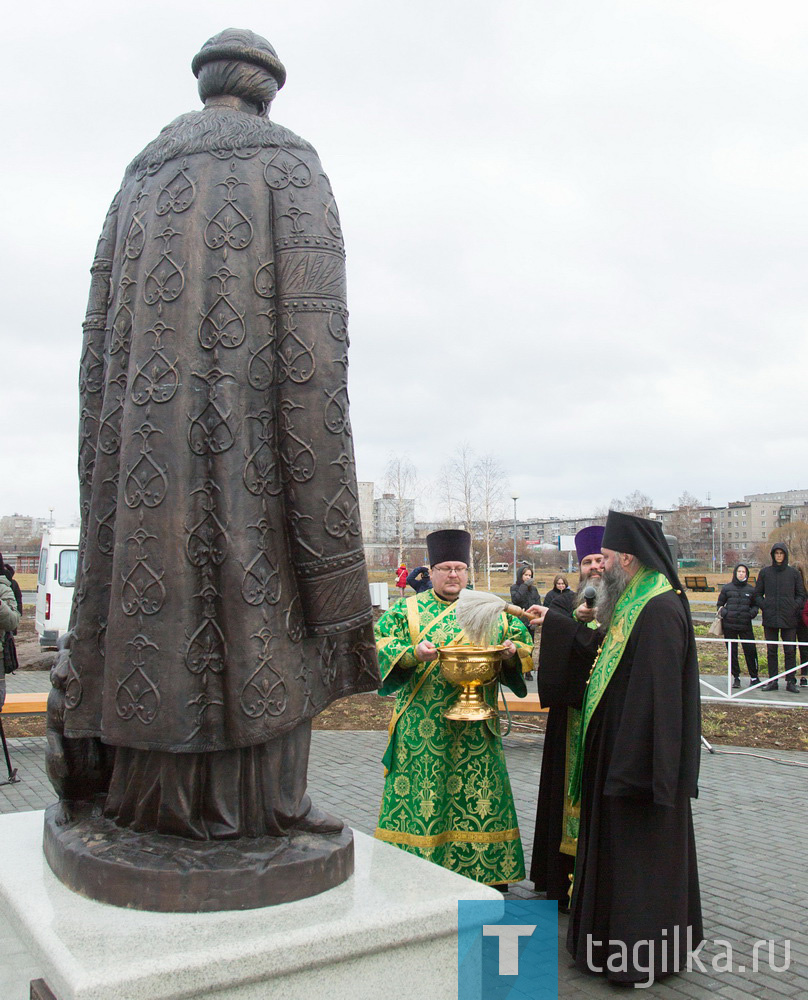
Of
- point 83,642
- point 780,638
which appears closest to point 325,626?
point 83,642

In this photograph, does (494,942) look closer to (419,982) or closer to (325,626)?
(419,982)

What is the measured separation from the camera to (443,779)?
484cm

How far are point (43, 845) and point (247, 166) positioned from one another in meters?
2.31

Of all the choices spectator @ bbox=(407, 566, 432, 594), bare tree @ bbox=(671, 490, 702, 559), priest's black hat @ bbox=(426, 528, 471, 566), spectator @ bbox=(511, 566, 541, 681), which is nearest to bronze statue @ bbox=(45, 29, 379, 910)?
priest's black hat @ bbox=(426, 528, 471, 566)

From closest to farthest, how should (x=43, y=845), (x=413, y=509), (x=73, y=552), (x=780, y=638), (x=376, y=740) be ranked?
1. (x=43, y=845)
2. (x=376, y=740)
3. (x=780, y=638)
4. (x=73, y=552)
5. (x=413, y=509)

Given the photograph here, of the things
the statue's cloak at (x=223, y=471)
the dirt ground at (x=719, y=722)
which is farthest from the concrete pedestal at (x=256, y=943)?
the dirt ground at (x=719, y=722)

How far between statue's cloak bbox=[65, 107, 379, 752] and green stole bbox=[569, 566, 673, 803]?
1797 mm

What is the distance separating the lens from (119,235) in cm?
302

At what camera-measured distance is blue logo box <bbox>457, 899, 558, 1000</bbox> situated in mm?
2637

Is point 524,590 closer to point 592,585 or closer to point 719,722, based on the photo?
point 719,722

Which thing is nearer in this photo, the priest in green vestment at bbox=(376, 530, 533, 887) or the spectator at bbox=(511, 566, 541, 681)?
the priest in green vestment at bbox=(376, 530, 533, 887)

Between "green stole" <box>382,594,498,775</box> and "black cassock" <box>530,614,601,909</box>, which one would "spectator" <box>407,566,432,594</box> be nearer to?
"green stole" <box>382,594,498,775</box>

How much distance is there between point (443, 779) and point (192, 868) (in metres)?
2.51

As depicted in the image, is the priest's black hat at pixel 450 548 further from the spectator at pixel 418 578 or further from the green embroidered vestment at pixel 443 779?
the spectator at pixel 418 578
